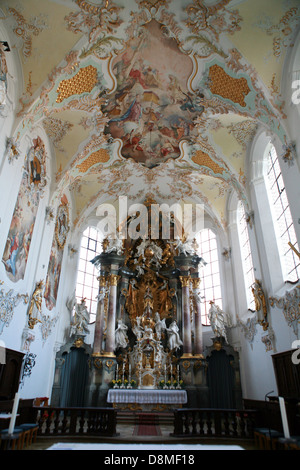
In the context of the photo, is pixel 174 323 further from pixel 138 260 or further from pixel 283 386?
pixel 283 386

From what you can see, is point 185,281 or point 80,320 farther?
point 185,281

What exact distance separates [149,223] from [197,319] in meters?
5.67

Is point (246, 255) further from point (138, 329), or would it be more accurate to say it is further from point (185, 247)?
point (138, 329)

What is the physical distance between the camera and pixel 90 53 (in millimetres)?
9922

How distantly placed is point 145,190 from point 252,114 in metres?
7.72

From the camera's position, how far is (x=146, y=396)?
12.5m

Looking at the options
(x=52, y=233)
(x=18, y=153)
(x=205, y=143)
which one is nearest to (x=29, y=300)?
(x=52, y=233)

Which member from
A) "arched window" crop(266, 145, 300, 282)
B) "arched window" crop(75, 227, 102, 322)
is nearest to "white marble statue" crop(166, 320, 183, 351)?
"arched window" crop(75, 227, 102, 322)

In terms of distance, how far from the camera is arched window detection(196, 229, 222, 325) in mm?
16328

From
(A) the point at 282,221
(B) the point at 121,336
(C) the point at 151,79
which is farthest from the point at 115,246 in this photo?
(A) the point at 282,221

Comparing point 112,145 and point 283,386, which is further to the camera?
point 112,145

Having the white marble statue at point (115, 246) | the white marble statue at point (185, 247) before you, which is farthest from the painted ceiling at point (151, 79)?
the white marble statue at point (185, 247)

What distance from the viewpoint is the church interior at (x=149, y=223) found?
8.84 metres

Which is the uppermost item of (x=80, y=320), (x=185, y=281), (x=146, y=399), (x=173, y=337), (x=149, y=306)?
(x=185, y=281)
